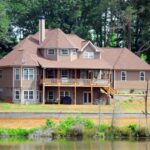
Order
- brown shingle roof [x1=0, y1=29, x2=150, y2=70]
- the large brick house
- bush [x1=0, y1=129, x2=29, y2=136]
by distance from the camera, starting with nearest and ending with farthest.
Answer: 1. bush [x1=0, y1=129, x2=29, y2=136]
2. the large brick house
3. brown shingle roof [x1=0, y1=29, x2=150, y2=70]

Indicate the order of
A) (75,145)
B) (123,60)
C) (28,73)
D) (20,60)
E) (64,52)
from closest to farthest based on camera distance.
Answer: (75,145) < (20,60) < (28,73) < (64,52) < (123,60)

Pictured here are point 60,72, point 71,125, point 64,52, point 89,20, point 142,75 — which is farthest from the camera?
point 89,20

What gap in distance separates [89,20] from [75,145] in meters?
50.4

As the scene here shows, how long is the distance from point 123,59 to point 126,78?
8.59ft

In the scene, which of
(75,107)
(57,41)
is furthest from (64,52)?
(75,107)

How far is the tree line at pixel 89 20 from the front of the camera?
355ft

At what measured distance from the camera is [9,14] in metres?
109

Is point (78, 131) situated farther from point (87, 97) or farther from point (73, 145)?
point (87, 97)

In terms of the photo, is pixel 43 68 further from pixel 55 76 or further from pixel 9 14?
pixel 9 14

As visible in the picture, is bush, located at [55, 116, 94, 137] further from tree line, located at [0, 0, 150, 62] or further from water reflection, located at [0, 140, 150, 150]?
tree line, located at [0, 0, 150, 62]

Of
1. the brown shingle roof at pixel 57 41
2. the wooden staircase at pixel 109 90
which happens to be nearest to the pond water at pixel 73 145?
the wooden staircase at pixel 109 90

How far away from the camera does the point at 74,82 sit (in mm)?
89375

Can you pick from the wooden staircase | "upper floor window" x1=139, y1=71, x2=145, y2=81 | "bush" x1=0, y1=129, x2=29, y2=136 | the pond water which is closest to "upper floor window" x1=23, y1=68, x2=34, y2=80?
the wooden staircase

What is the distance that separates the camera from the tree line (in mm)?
108125
